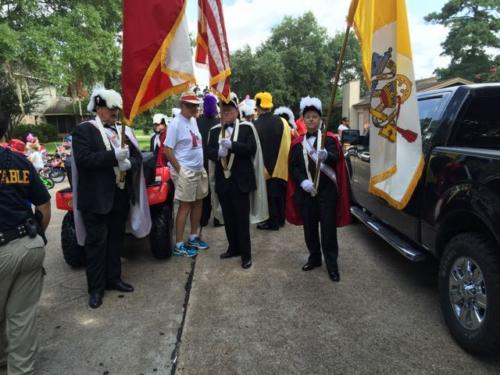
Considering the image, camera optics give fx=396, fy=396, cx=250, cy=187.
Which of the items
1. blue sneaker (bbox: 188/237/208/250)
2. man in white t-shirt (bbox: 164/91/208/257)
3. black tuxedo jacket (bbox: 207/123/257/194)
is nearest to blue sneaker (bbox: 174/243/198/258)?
man in white t-shirt (bbox: 164/91/208/257)

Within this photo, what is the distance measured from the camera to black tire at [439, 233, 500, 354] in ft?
8.14

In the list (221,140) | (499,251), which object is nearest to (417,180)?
(499,251)

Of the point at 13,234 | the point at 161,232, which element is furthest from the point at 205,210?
the point at 13,234

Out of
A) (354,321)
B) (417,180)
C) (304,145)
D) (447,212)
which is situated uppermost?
(304,145)

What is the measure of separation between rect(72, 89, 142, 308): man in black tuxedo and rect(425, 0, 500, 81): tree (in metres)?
34.2

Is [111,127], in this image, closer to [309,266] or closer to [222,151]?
[222,151]

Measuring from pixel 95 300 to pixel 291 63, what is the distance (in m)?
39.9

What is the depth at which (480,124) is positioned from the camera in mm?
3297

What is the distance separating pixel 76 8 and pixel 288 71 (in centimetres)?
2532

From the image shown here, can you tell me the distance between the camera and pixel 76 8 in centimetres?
1766

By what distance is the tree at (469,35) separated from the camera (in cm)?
3194

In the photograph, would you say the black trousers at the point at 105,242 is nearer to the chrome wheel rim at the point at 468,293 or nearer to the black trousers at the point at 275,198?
the black trousers at the point at 275,198

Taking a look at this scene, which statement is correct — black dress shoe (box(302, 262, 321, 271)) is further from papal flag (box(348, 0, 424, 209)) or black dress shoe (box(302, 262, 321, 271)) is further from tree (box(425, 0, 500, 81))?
tree (box(425, 0, 500, 81))

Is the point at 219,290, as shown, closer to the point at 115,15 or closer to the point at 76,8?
the point at 76,8
